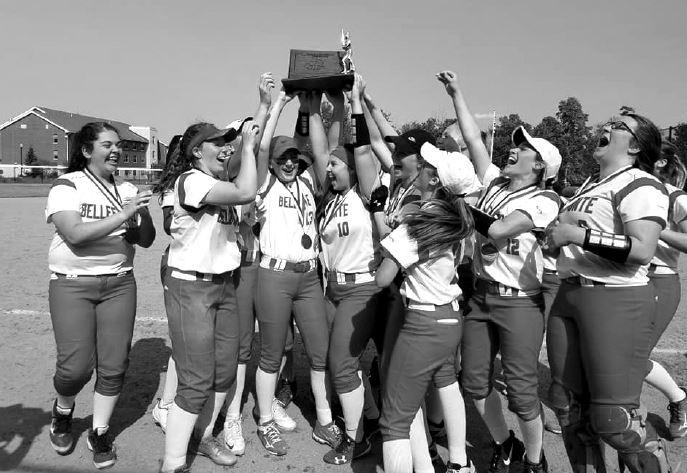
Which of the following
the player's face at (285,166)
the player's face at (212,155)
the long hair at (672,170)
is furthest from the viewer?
the long hair at (672,170)

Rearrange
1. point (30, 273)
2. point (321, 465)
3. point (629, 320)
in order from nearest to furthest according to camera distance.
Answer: point (629, 320)
point (321, 465)
point (30, 273)

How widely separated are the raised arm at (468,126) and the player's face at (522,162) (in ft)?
2.25

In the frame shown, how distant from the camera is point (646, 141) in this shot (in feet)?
10.2

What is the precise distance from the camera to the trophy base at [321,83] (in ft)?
13.7

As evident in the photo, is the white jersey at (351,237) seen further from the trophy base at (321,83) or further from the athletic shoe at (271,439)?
the athletic shoe at (271,439)

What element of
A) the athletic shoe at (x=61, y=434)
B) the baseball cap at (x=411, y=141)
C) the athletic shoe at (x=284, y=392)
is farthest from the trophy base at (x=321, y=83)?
the athletic shoe at (x=61, y=434)

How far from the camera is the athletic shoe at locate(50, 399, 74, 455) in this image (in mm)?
3922

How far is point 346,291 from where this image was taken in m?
3.97

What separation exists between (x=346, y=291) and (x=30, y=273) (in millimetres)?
8239

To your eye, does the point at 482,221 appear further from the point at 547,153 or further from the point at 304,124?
the point at 304,124

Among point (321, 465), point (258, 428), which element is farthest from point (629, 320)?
point (258, 428)

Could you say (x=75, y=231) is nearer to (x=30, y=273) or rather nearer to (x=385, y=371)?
(x=385, y=371)

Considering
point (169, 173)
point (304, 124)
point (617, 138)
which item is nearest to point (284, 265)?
point (169, 173)

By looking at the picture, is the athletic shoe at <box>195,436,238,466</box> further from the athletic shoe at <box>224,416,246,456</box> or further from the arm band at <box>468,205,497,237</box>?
the arm band at <box>468,205,497,237</box>
